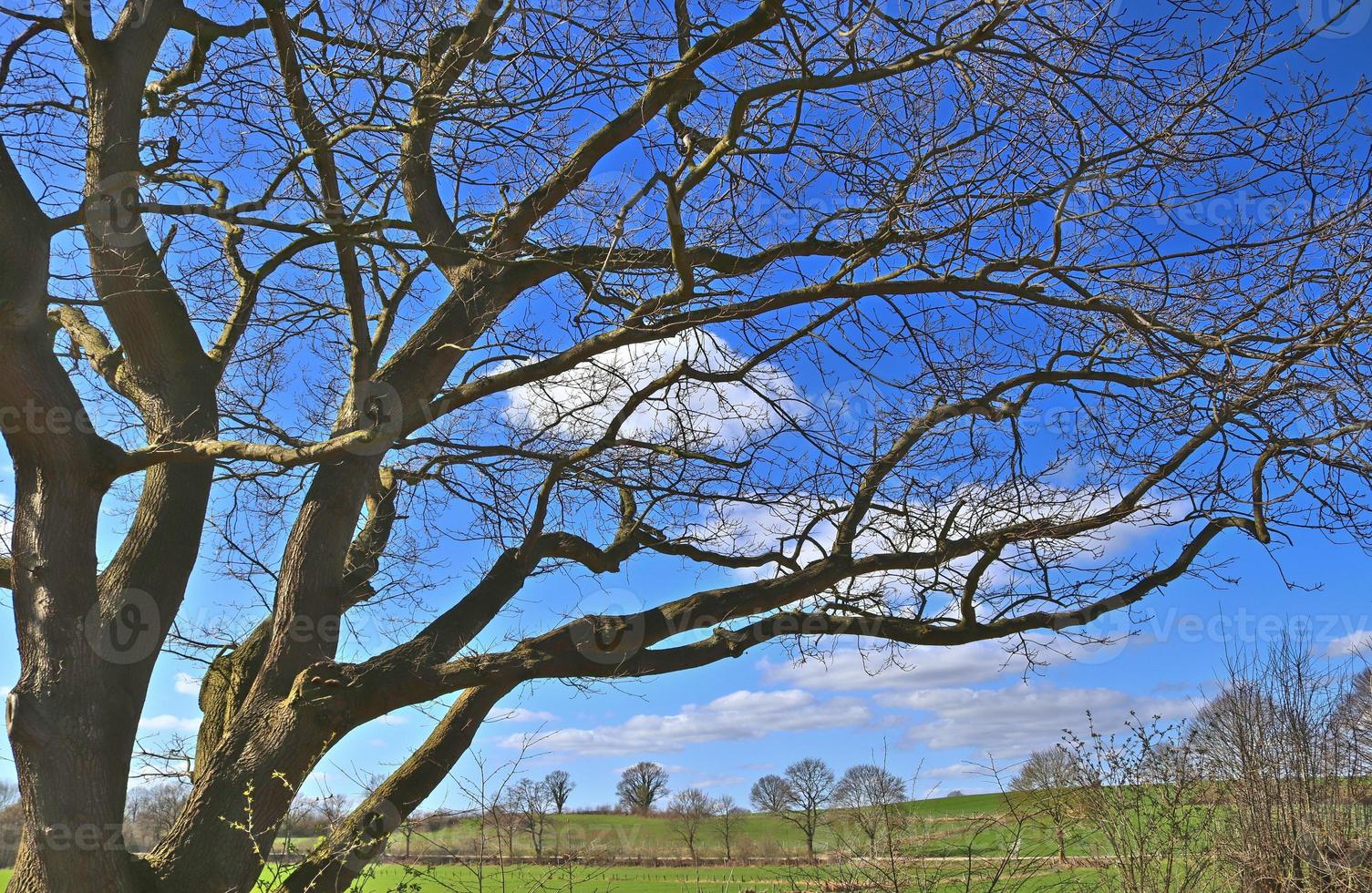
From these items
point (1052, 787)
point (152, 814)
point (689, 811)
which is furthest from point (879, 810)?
point (689, 811)

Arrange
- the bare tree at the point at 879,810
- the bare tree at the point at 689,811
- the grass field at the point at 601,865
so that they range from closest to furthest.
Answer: the grass field at the point at 601,865 → the bare tree at the point at 879,810 → the bare tree at the point at 689,811

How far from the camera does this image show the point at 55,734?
5035 millimetres

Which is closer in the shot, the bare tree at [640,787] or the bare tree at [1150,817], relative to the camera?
the bare tree at [1150,817]

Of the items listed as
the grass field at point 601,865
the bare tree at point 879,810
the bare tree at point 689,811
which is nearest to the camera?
the grass field at point 601,865

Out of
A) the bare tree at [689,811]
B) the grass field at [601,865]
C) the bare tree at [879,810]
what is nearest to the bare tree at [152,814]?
the grass field at [601,865]

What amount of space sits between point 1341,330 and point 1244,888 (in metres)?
5.77

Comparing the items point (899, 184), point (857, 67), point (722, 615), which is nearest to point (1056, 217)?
point (899, 184)

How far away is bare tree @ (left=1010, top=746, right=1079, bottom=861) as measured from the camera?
6172 mm

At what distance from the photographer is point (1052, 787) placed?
670 cm

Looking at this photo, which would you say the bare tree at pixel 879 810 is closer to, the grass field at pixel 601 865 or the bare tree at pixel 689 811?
the grass field at pixel 601 865

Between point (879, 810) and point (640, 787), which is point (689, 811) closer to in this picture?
point (640, 787)

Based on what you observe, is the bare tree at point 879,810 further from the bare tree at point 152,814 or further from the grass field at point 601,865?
the bare tree at point 152,814

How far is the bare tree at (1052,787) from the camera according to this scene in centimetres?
617

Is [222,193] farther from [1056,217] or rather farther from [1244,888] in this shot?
[1244,888]
